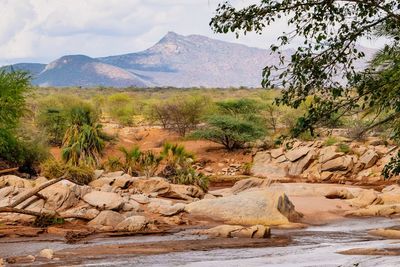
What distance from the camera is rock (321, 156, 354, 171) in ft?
139

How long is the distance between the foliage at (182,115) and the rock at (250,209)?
34.8 m

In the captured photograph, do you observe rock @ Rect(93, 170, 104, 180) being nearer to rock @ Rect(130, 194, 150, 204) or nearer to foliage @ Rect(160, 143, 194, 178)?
foliage @ Rect(160, 143, 194, 178)

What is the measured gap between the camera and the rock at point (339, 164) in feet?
139

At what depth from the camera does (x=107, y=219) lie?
21.6 m

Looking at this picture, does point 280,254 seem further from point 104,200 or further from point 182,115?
point 182,115

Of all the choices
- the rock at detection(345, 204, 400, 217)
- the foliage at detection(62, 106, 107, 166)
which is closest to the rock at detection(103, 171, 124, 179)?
the foliage at detection(62, 106, 107, 166)

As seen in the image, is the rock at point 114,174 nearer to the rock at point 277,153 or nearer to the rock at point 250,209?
the rock at point 250,209

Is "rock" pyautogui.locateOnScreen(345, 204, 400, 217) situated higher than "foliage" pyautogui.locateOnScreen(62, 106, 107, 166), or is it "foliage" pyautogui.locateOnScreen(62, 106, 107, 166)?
"foliage" pyautogui.locateOnScreen(62, 106, 107, 166)

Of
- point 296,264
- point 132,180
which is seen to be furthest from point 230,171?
point 296,264

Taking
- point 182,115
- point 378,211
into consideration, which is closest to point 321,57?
point 378,211

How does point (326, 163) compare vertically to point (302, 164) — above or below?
above

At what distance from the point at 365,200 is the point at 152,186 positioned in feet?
29.8

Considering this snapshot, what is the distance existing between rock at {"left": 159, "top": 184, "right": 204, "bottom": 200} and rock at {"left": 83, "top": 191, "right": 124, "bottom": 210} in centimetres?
372

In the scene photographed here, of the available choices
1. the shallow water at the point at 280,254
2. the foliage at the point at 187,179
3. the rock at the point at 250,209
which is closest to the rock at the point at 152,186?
the foliage at the point at 187,179
